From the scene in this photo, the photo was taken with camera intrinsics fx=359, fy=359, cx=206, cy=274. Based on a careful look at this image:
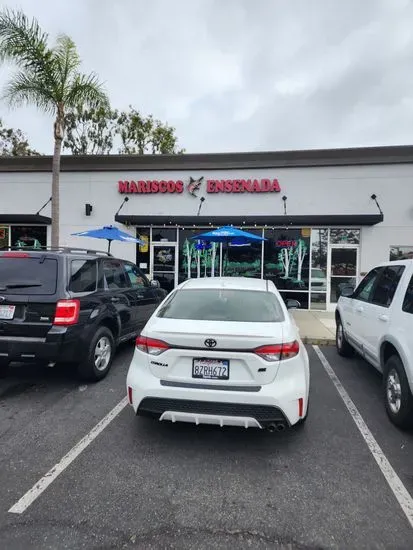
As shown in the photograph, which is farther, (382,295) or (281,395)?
(382,295)

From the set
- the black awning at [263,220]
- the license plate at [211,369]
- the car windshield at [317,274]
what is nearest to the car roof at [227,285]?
the license plate at [211,369]

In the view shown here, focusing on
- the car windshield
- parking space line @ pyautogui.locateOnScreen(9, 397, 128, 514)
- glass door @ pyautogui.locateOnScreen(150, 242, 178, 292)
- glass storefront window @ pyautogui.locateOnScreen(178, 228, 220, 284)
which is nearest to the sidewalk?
the car windshield

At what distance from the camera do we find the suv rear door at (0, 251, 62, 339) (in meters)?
4.56

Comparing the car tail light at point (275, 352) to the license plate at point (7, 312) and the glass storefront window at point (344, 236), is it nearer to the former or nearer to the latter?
the license plate at point (7, 312)

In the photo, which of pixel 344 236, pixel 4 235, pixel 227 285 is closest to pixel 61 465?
pixel 227 285

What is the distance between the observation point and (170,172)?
44.5 ft

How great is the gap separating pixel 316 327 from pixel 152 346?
6.85 metres

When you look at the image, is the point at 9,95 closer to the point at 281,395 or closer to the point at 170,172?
the point at 170,172

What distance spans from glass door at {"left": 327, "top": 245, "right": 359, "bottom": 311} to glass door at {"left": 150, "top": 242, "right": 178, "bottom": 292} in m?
5.61

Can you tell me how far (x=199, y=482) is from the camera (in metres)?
2.94

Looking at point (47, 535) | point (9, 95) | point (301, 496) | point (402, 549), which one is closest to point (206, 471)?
point (301, 496)

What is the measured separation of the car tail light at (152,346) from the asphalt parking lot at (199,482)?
937 mm

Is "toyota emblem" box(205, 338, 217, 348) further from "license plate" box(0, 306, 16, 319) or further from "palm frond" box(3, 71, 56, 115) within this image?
"palm frond" box(3, 71, 56, 115)

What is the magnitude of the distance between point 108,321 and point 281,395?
3.26 m
